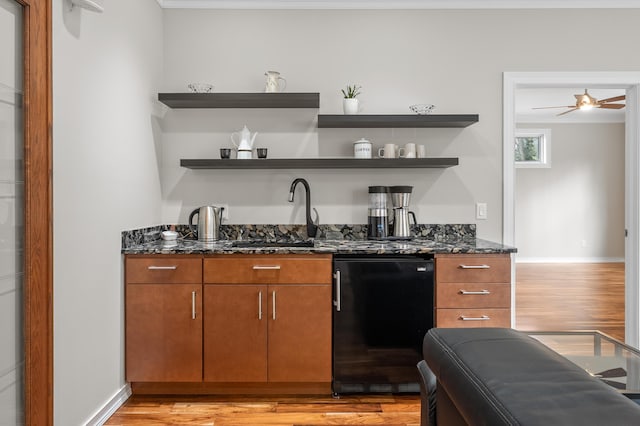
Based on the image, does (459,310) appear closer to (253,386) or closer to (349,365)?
(349,365)

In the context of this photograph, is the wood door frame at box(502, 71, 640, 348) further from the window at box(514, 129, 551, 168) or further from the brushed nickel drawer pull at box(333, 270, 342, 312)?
the window at box(514, 129, 551, 168)

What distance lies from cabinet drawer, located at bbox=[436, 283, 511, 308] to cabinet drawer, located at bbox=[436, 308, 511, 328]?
0.03 metres

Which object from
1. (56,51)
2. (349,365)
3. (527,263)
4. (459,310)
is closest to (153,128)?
(56,51)

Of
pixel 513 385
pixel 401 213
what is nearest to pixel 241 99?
pixel 401 213

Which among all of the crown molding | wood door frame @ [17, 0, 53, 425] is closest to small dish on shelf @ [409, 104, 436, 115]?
the crown molding

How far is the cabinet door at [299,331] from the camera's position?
8.56 ft

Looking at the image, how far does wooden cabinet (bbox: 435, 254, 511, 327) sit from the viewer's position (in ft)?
8.59

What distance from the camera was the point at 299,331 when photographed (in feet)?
8.57

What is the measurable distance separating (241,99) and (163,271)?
4.03ft

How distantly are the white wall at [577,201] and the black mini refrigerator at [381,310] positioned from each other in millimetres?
6422

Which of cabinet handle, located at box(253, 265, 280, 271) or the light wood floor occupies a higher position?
cabinet handle, located at box(253, 265, 280, 271)

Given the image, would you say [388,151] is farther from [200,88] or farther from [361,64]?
[200,88]

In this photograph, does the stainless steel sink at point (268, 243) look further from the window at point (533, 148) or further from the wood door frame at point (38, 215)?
the window at point (533, 148)

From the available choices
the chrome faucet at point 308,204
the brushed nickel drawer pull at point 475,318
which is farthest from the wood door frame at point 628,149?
the chrome faucet at point 308,204
